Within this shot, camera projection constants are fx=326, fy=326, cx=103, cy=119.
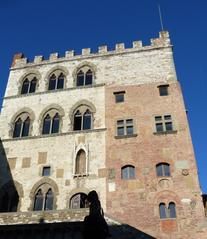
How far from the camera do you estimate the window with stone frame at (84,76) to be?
2667 centimetres

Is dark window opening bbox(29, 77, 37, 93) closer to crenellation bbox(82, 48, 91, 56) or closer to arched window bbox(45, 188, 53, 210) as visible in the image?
crenellation bbox(82, 48, 91, 56)

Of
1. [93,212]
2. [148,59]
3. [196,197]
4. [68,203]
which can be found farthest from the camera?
[148,59]

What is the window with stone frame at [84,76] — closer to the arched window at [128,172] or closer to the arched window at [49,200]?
the arched window at [128,172]

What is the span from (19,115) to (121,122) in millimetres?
8296

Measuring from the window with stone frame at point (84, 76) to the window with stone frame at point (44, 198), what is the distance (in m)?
9.17

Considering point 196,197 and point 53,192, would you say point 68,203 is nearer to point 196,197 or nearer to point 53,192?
point 53,192

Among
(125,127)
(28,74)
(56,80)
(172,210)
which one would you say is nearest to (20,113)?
(56,80)

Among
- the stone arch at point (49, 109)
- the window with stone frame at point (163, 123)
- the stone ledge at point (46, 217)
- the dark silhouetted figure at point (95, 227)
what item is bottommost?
the dark silhouetted figure at point (95, 227)

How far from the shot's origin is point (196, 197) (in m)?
19.0

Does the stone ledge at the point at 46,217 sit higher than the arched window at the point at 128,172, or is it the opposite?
the arched window at the point at 128,172

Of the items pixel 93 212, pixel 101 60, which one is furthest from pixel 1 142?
pixel 93 212

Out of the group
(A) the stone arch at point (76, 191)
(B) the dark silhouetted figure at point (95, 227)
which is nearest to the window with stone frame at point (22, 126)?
(A) the stone arch at point (76, 191)

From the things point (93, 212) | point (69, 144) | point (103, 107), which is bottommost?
point (93, 212)

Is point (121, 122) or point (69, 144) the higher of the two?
point (121, 122)
